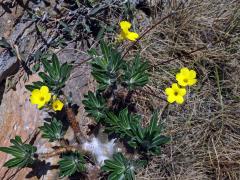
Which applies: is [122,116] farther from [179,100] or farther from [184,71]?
[184,71]

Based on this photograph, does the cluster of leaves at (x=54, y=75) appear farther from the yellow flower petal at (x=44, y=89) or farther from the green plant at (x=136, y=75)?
the green plant at (x=136, y=75)

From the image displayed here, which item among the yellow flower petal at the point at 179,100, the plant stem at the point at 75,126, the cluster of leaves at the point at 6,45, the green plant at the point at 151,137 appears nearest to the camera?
the yellow flower petal at the point at 179,100

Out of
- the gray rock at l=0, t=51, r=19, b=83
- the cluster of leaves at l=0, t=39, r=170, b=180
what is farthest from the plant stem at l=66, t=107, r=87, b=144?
the gray rock at l=0, t=51, r=19, b=83

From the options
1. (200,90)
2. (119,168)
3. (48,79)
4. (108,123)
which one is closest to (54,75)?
(48,79)

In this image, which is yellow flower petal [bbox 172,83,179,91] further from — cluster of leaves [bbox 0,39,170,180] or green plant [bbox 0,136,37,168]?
green plant [bbox 0,136,37,168]

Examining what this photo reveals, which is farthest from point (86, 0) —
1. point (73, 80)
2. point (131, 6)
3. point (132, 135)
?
point (132, 135)

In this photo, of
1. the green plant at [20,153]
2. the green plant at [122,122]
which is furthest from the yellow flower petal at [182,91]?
the green plant at [20,153]
